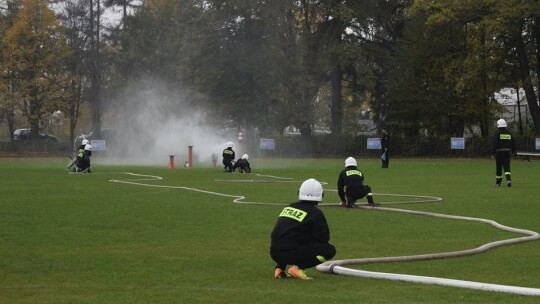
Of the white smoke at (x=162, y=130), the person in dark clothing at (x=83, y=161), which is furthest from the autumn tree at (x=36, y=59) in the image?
the person in dark clothing at (x=83, y=161)

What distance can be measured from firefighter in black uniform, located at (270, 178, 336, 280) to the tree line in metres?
54.2

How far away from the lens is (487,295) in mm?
10320

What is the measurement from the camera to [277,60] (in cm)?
7662

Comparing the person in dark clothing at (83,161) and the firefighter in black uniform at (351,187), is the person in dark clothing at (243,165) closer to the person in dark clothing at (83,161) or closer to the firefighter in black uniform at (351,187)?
the person in dark clothing at (83,161)

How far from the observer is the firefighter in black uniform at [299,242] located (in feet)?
38.7

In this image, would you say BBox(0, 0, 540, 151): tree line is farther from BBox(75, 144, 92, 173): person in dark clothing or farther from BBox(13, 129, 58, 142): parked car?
BBox(75, 144, 92, 173): person in dark clothing

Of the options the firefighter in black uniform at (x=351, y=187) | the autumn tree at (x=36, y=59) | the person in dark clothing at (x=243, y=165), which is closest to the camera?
the firefighter in black uniform at (x=351, y=187)

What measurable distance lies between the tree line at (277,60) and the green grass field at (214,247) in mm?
41148

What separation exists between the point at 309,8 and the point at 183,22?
10812 millimetres

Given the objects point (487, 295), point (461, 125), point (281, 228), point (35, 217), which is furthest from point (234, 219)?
point (461, 125)

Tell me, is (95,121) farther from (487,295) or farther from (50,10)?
(487,295)

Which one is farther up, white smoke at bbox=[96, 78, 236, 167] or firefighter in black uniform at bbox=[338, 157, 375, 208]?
white smoke at bbox=[96, 78, 236, 167]

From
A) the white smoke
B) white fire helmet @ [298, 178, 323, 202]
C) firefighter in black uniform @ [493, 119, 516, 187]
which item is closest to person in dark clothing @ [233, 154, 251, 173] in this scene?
the white smoke

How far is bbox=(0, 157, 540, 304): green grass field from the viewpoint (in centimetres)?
1065
